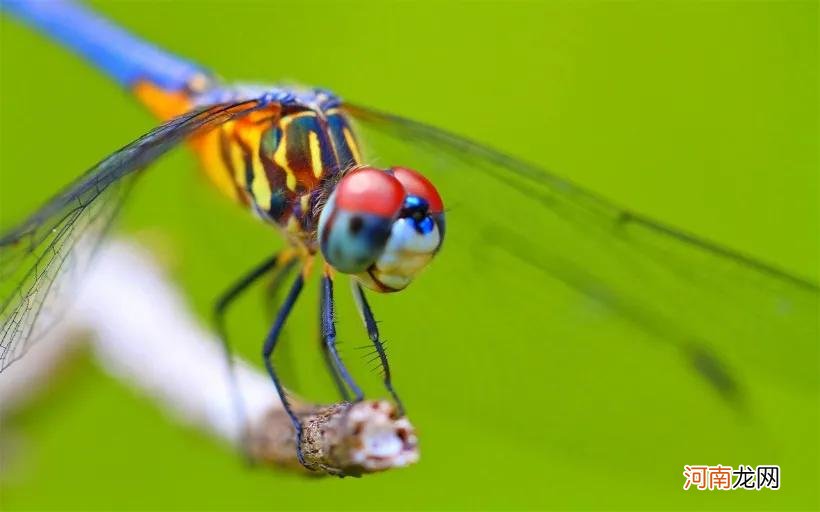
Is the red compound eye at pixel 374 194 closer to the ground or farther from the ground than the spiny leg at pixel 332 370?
farther from the ground

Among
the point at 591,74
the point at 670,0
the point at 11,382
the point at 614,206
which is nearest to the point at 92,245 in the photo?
the point at 11,382

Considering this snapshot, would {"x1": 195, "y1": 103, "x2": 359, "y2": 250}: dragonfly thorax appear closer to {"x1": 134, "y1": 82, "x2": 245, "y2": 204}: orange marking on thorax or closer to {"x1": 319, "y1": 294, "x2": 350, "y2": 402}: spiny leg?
{"x1": 134, "y1": 82, "x2": 245, "y2": 204}: orange marking on thorax

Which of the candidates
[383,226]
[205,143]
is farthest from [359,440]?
[205,143]

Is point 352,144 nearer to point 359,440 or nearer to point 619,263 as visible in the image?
point 619,263

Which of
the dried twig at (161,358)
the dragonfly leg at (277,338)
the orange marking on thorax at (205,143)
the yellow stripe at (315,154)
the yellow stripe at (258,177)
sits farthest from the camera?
the orange marking on thorax at (205,143)

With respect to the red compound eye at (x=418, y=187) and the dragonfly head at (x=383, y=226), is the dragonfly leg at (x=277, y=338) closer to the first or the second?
the dragonfly head at (x=383, y=226)

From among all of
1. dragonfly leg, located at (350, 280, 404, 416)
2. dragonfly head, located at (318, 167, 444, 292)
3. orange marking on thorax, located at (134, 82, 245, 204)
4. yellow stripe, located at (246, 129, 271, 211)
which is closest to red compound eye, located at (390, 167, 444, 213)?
dragonfly head, located at (318, 167, 444, 292)

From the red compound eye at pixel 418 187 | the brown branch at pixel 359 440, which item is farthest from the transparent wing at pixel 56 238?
the brown branch at pixel 359 440
